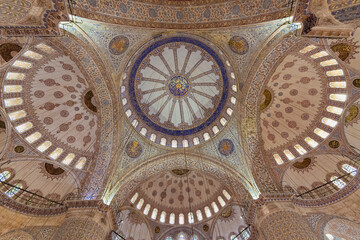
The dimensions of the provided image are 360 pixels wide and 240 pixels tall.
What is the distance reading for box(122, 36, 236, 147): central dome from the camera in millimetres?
10484

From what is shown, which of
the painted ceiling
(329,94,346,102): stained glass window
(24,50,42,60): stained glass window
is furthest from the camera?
(329,94,346,102): stained glass window

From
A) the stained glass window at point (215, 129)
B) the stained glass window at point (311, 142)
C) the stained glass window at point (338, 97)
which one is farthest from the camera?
the stained glass window at point (215, 129)

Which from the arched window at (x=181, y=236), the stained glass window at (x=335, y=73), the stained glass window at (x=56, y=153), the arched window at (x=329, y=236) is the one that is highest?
the stained glass window at (x=335, y=73)

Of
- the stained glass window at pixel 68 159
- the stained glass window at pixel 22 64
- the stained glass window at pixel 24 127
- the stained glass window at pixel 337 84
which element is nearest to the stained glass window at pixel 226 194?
the stained glass window at pixel 337 84

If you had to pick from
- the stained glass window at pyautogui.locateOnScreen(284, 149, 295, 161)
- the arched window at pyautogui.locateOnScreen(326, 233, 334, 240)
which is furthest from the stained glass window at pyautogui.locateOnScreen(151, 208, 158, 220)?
the arched window at pyautogui.locateOnScreen(326, 233, 334, 240)

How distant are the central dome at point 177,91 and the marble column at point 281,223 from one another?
5059 millimetres

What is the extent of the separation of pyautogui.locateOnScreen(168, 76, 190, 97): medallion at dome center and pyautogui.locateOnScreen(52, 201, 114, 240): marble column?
8330 millimetres

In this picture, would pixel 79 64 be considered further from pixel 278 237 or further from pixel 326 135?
pixel 326 135

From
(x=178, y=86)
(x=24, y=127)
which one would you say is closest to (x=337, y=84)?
(x=178, y=86)

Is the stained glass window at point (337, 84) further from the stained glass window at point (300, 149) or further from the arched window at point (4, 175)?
the arched window at point (4, 175)

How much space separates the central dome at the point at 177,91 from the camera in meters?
10.5

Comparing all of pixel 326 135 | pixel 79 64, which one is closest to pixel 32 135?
pixel 79 64

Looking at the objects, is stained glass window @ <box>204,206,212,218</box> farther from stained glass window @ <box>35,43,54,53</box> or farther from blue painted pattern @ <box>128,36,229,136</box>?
stained glass window @ <box>35,43,54,53</box>

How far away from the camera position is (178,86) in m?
12.8
